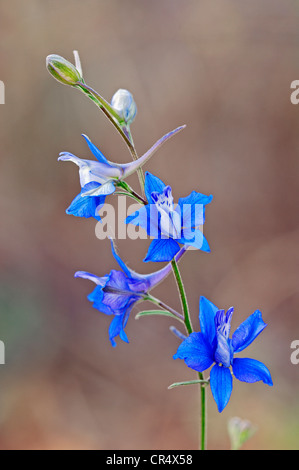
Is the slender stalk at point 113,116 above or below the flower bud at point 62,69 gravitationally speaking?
below

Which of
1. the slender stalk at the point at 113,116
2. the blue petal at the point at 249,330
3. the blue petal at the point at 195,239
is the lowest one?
the blue petal at the point at 249,330

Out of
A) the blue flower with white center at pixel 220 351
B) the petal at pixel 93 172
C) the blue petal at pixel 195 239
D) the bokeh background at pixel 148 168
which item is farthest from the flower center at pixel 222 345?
the bokeh background at pixel 148 168

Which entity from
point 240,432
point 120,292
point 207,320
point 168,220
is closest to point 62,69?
point 168,220

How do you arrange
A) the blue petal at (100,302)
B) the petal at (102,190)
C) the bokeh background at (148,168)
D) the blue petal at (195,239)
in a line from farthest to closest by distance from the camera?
the bokeh background at (148,168), the blue petal at (100,302), the petal at (102,190), the blue petal at (195,239)

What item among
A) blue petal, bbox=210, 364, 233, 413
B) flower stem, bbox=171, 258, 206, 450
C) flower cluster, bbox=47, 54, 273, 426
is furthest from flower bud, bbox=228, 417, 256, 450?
blue petal, bbox=210, 364, 233, 413

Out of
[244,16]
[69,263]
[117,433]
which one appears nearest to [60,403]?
[117,433]

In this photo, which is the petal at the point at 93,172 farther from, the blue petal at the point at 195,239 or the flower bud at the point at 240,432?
the flower bud at the point at 240,432

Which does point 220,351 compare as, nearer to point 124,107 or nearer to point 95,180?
point 95,180
